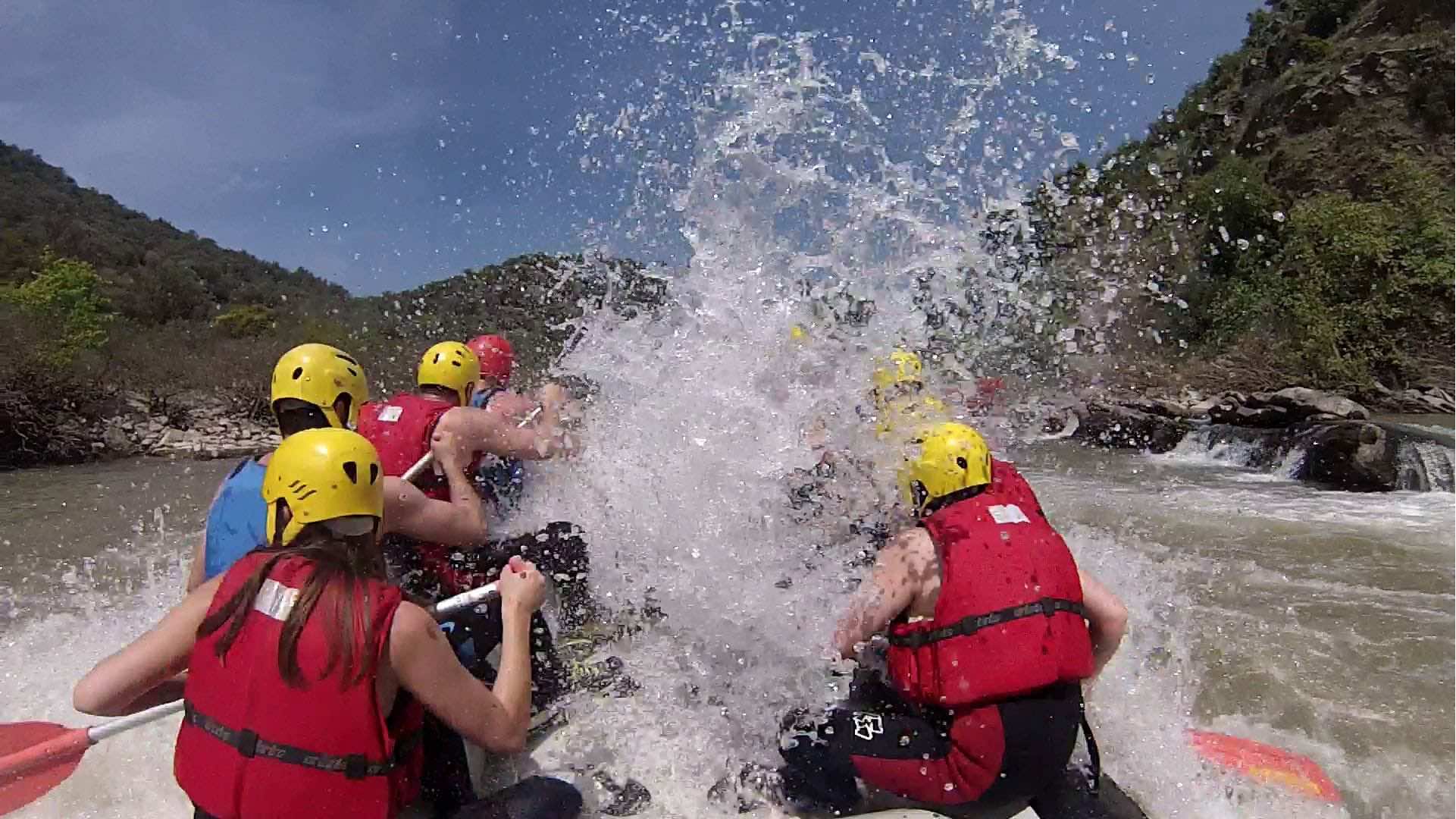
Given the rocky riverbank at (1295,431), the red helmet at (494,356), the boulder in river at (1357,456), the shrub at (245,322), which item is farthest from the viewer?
the shrub at (245,322)

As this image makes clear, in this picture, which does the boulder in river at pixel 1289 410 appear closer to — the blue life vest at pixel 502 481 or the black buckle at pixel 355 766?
the blue life vest at pixel 502 481

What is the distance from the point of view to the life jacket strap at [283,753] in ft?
6.31

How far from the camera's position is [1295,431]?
15219mm

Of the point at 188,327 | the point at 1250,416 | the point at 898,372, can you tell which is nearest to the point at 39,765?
the point at 898,372

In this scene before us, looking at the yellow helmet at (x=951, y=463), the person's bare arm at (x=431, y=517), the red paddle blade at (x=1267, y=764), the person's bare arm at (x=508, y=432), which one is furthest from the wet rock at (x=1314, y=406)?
the person's bare arm at (x=431, y=517)

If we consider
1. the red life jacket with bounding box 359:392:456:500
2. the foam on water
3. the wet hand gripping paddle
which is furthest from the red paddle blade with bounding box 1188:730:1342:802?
the foam on water

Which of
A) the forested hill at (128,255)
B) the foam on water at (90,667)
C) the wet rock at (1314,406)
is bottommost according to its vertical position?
the wet rock at (1314,406)

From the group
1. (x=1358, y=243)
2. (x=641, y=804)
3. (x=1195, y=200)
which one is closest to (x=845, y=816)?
(x=641, y=804)

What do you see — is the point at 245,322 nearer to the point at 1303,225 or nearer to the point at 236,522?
the point at 1303,225

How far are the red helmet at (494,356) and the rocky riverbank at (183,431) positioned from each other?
16.7m

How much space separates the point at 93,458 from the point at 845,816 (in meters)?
20.2

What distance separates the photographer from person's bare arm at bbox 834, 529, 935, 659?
2.84 metres

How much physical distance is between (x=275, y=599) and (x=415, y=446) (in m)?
1.96

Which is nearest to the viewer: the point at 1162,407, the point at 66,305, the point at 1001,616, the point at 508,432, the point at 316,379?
the point at 1001,616
